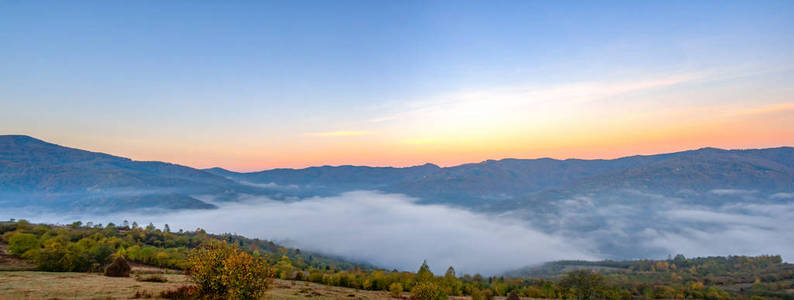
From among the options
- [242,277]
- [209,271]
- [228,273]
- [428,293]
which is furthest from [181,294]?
[428,293]

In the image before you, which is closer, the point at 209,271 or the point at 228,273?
the point at 228,273

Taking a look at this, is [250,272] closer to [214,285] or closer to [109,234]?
[214,285]

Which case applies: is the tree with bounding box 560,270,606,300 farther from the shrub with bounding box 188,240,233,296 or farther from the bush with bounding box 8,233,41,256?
the bush with bounding box 8,233,41,256

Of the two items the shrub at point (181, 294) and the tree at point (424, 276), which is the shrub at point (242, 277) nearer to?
the shrub at point (181, 294)

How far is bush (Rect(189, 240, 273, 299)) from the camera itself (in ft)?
106

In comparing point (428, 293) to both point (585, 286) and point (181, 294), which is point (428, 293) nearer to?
point (181, 294)

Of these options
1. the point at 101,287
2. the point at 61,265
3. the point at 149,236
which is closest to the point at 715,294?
the point at 101,287

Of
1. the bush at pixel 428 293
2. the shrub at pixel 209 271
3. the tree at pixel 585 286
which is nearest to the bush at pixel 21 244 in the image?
the shrub at pixel 209 271

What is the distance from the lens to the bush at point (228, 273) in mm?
32250

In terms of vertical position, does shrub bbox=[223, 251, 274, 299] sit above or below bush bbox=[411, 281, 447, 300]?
above

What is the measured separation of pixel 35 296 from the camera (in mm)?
37312

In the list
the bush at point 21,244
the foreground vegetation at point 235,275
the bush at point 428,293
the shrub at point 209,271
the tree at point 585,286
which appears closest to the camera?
the foreground vegetation at point 235,275

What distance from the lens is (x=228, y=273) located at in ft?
107

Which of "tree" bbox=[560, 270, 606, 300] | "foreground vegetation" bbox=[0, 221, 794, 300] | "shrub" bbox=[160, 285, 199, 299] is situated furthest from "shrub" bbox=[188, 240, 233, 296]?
"tree" bbox=[560, 270, 606, 300]
